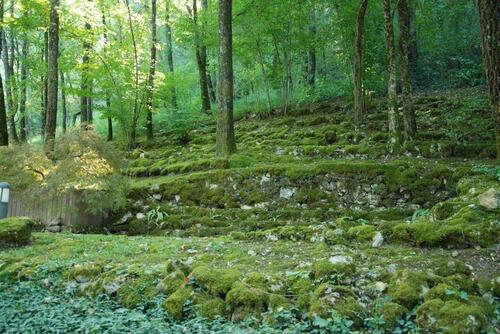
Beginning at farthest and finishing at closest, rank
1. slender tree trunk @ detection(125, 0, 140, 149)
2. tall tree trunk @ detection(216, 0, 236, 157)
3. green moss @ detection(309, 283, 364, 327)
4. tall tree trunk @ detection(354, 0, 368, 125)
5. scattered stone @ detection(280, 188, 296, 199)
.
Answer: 1. slender tree trunk @ detection(125, 0, 140, 149)
2. tall tree trunk @ detection(354, 0, 368, 125)
3. tall tree trunk @ detection(216, 0, 236, 157)
4. scattered stone @ detection(280, 188, 296, 199)
5. green moss @ detection(309, 283, 364, 327)

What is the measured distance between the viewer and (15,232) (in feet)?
22.2

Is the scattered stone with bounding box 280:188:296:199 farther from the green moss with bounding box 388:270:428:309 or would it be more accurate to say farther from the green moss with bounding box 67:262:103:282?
the green moss with bounding box 388:270:428:309

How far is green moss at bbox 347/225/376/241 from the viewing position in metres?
5.51

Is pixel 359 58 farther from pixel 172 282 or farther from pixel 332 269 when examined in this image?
pixel 172 282

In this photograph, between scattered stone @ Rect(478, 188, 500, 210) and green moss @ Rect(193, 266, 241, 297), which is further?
scattered stone @ Rect(478, 188, 500, 210)

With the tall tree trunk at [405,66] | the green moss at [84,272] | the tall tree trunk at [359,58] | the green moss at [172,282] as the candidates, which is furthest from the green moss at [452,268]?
the tall tree trunk at [359,58]

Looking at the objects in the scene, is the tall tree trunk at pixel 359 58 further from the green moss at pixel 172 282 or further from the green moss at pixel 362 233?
the green moss at pixel 172 282

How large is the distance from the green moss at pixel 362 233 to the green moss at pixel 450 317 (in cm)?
204

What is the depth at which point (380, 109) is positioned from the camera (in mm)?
14578

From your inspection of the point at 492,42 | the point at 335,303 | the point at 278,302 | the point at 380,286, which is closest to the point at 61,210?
the point at 278,302

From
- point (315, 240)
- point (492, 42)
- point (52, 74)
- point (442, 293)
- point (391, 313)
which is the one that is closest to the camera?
point (391, 313)

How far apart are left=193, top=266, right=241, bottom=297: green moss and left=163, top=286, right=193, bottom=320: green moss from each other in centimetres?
17

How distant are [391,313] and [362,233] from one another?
86.9 inches

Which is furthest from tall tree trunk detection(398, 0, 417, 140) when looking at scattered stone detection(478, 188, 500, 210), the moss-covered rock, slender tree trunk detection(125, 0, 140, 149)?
slender tree trunk detection(125, 0, 140, 149)
